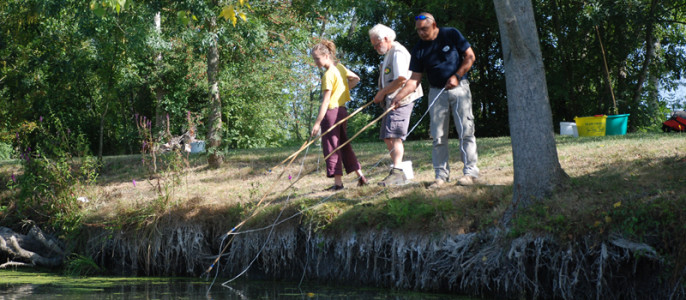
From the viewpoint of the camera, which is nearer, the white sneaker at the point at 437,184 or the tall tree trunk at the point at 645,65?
the white sneaker at the point at 437,184

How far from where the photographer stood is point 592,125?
11.2 metres

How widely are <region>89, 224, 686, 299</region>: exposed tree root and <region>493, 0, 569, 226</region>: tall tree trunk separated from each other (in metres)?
0.57

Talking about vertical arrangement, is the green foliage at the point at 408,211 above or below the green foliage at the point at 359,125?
below

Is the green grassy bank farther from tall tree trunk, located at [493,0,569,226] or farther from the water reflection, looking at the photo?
the water reflection

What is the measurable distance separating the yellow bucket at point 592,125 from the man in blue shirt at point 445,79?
5608 mm

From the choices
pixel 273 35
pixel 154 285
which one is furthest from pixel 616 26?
pixel 154 285

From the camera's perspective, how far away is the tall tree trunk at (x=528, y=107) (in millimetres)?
5369

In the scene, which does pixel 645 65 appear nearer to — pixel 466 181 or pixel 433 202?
pixel 466 181

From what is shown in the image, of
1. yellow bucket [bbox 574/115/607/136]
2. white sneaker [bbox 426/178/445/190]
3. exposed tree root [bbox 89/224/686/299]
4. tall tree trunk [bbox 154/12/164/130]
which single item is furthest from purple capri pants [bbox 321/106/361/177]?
tall tree trunk [bbox 154/12/164/130]

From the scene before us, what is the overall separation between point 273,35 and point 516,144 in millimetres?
6043

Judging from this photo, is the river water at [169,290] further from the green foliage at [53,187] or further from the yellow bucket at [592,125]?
the yellow bucket at [592,125]

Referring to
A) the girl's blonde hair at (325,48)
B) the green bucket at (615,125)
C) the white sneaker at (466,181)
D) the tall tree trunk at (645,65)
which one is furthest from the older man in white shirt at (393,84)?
the tall tree trunk at (645,65)

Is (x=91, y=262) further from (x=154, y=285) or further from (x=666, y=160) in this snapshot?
(x=666, y=160)

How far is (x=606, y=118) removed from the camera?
11.3m
